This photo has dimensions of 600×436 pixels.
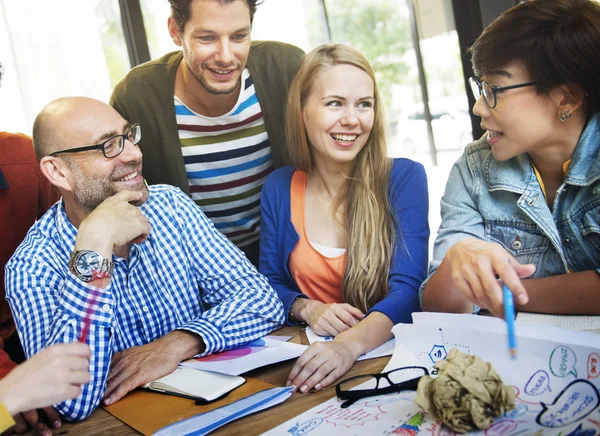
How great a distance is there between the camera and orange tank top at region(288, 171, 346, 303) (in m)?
1.64

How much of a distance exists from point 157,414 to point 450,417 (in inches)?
20.1

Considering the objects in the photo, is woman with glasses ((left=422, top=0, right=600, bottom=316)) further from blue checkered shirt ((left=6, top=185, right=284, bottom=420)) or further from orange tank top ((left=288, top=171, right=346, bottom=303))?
blue checkered shirt ((left=6, top=185, right=284, bottom=420))

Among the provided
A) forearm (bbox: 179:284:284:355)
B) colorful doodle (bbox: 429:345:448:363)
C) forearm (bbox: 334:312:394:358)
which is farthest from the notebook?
colorful doodle (bbox: 429:345:448:363)

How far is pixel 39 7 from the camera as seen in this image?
10.9 ft

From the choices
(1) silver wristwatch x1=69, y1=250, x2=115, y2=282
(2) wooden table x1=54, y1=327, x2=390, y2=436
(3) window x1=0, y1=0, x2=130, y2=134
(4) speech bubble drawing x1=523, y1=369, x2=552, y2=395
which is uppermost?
(3) window x1=0, y1=0, x2=130, y2=134

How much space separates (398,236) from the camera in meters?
1.60

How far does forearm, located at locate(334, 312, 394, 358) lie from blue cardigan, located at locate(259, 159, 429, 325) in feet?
0.32

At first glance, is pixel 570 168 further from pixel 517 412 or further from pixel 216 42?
pixel 216 42

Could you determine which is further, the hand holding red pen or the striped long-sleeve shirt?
the striped long-sleeve shirt

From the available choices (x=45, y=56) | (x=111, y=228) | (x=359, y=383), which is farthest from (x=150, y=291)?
(x=45, y=56)

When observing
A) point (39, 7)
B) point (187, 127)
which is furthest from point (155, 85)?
point (39, 7)

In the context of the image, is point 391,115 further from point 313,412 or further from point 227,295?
point 313,412

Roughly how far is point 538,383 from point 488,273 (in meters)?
0.19

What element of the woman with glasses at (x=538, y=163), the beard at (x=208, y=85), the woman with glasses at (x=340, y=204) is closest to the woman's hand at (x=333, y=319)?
the woman with glasses at (x=340, y=204)
